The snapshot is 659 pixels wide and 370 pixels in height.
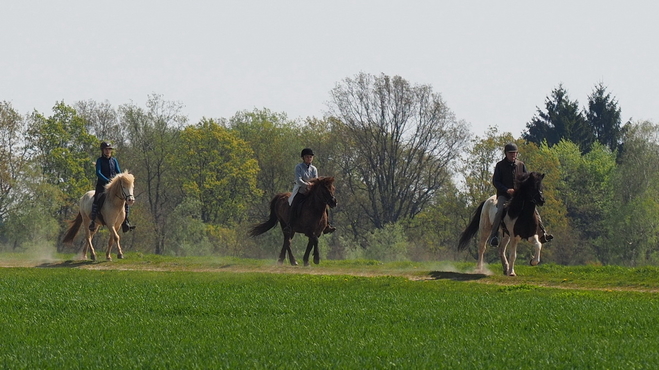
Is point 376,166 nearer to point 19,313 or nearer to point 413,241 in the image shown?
point 413,241

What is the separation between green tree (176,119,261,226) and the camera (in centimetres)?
7050

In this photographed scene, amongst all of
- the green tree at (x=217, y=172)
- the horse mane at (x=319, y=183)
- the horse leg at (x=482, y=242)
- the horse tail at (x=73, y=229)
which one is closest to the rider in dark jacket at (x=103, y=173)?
the horse tail at (x=73, y=229)

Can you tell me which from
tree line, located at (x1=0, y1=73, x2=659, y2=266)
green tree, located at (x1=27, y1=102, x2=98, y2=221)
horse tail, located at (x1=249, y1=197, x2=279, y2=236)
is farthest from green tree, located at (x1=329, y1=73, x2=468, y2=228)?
horse tail, located at (x1=249, y1=197, x2=279, y2=236)

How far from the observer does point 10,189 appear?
5959cm

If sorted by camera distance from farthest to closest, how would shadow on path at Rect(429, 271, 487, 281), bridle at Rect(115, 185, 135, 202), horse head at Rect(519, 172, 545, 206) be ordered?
bridle at Rect(115, 185, 135, 202), shadow on path at Rect(429, 271, 487, 281), horse head at Rect(519, 172, 545, 206)

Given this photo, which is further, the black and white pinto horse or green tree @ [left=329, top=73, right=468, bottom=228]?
green tree @ [left=329, top=73, right=468, bottom=228]

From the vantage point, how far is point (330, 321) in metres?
13.5

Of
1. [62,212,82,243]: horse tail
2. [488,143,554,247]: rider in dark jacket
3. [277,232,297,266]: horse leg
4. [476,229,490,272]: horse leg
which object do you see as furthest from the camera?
[62,212,82,243]: horse tail

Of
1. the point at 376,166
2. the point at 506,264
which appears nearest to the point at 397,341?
the point at 506,264

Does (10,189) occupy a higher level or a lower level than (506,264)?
higher

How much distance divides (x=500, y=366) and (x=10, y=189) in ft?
179

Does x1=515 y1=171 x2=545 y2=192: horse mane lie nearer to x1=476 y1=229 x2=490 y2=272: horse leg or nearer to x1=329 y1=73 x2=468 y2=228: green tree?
x1=476 y1=229 x2=490 y2=272: horse leg

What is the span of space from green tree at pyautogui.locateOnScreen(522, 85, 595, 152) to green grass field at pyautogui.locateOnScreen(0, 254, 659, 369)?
6832 cm

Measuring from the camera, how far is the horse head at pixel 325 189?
25.4 m
